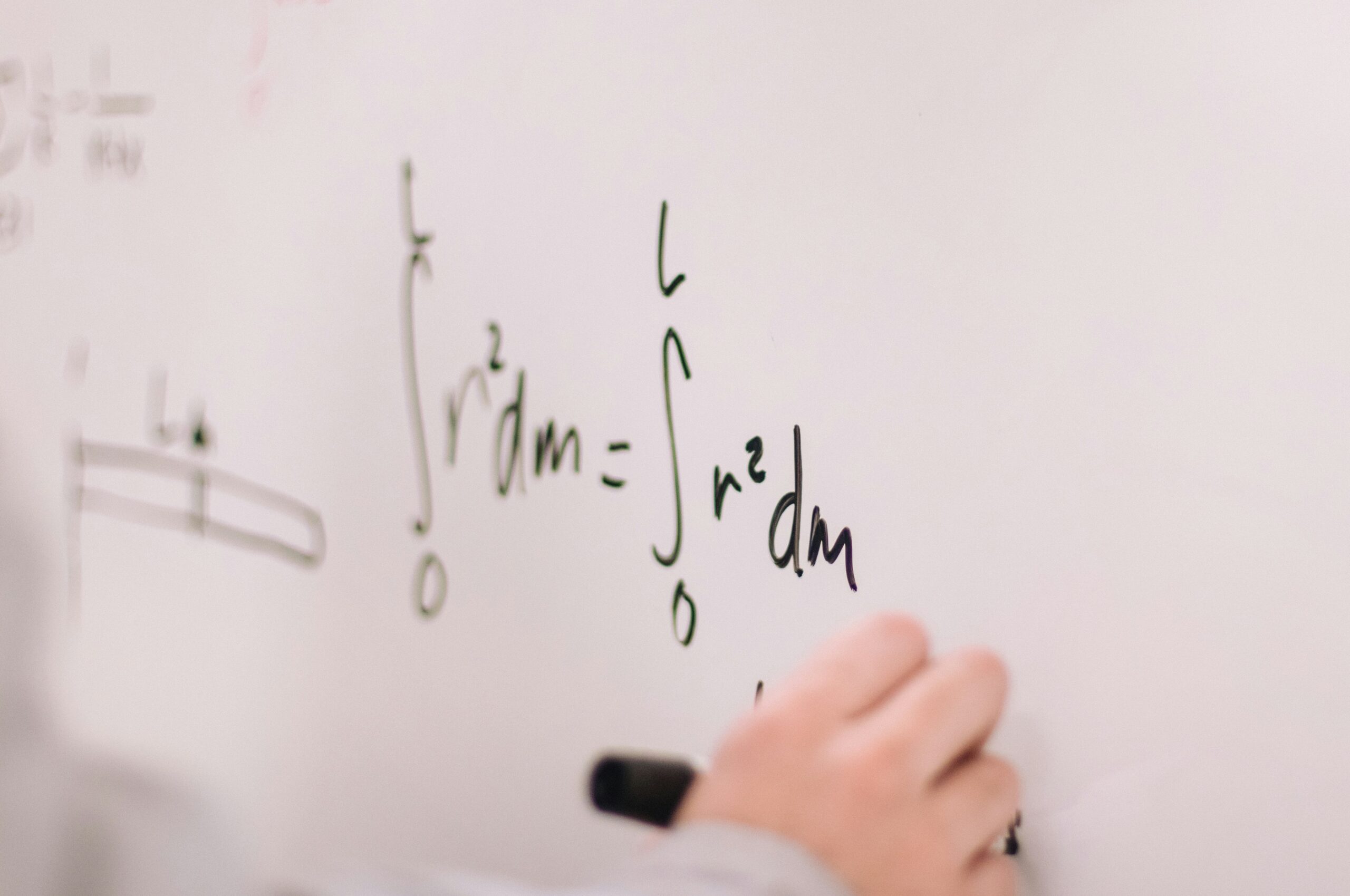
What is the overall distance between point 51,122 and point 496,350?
425 mm

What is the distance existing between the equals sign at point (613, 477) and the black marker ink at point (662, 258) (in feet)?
0.24

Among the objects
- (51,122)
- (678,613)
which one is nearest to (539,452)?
Answer: (678,613)

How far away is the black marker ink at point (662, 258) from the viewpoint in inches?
17.4

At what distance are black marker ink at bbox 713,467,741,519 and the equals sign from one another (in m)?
0.05

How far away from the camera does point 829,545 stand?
1.32 ft

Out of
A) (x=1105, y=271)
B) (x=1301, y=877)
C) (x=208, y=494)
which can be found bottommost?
(x=1301, y=877)

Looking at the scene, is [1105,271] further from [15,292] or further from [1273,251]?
[15,292]

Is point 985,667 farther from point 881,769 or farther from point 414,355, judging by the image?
point 414,355

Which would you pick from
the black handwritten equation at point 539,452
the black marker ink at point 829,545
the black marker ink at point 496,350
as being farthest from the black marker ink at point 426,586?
the black marker ink at point 829,545

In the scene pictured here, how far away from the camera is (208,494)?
1.93 ft

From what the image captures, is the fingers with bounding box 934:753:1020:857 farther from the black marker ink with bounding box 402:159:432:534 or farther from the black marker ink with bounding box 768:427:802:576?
the black marker ink with bounding box 402:159:432:534

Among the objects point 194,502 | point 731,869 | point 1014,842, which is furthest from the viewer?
point 194,502

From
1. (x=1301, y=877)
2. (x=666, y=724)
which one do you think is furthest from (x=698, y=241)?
(x=1301, y=877)

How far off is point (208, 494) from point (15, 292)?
0.26 meters
